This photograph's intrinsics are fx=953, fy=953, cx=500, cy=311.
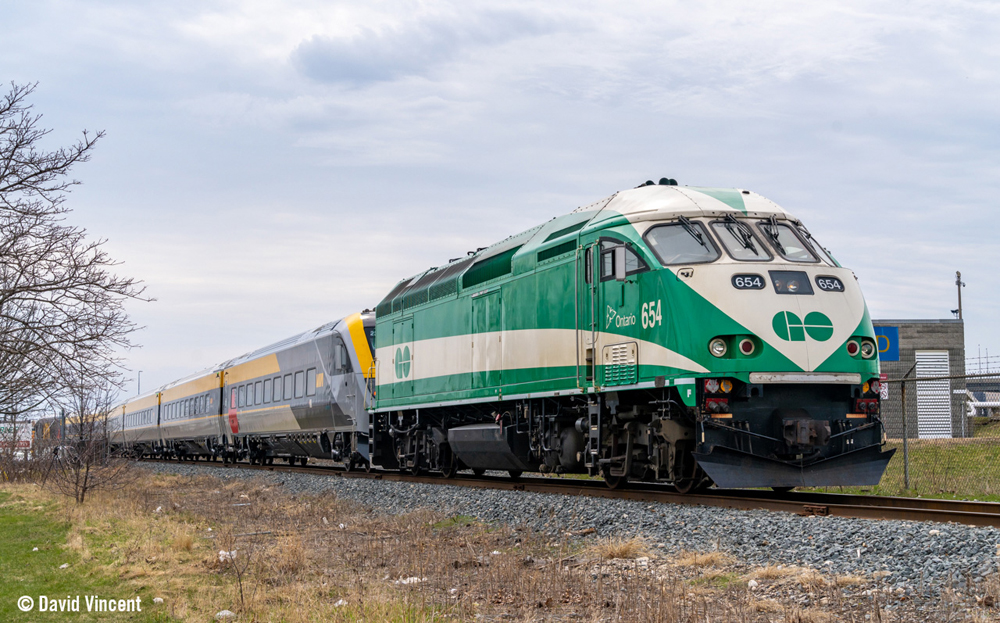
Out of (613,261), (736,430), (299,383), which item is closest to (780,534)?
(736,430)

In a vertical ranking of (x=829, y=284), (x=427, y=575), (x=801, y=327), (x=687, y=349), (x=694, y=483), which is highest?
(x=829, y=284)

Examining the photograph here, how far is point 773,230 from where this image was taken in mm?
11820

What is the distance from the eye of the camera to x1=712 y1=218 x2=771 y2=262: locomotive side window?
11297 millimetres

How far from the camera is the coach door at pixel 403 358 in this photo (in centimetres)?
1962

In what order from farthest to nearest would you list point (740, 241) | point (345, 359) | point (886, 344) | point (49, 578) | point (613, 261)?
point (345, 359)
point (886, 344)
point (613, 261)
point (740, 241)
point (49, 578)

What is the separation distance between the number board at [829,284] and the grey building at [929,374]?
88.3ft

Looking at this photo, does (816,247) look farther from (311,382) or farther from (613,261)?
(311,382)

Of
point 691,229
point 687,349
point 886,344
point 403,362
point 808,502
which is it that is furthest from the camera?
point 403,362

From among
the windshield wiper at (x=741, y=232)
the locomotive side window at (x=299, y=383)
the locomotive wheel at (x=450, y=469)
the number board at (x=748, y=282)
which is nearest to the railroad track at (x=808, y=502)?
the locomotive wheel at (x=450, y=469)

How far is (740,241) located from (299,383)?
721 inches

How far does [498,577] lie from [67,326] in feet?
35.8

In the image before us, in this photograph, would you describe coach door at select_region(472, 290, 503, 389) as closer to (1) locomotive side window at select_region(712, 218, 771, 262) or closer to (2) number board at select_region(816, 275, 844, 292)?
(1) locomotive side window at select_region(712, 218, 771, 262)

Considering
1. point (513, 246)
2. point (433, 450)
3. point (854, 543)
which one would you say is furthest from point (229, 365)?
point (854, 543)

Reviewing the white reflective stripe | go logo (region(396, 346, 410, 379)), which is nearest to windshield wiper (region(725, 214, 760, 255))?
the white reflective stripe
